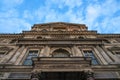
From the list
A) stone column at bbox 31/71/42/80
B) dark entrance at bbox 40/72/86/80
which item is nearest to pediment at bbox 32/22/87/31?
dark entrance at bbox 40/72/86/80

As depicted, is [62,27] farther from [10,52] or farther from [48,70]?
[48,70]

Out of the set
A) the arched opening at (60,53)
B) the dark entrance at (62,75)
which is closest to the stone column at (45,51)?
the arched opening at (60,53)

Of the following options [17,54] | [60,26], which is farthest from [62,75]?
[60,26]

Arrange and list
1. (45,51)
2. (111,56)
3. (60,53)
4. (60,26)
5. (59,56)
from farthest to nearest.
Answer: (60,26) < (60,53) < (45,51) < (59,56) < (111,56)

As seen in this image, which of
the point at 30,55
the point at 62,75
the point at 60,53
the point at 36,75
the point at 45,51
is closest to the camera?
the point at 36,75

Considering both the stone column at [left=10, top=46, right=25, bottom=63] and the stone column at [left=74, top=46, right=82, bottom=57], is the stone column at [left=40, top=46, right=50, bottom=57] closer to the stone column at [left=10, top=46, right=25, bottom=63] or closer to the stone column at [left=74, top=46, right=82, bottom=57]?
the stone column at [left=10, top=46, right=25, bottom=63]

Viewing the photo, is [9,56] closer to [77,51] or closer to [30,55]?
[30,55]

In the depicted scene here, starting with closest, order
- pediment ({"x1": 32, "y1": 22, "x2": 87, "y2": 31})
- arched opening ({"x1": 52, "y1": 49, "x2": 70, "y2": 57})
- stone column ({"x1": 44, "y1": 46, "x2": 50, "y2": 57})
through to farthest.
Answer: stone column ({"x1": 44, "y1": 46, "x2": 50, "y2": 57}) < arched opening ({"x1": 52, "y1": 49, "x2": 70, "y2": 57}) < pediment ({"x1": 32, "y1": 22, "x2": 87, "y2": 31})

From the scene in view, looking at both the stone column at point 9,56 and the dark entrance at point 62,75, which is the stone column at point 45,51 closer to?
the stone column at point 9,56

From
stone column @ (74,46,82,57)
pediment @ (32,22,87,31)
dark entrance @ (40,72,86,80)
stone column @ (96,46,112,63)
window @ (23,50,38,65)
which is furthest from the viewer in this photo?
pediment @ (32,22,87,31)

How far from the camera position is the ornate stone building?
16.3m

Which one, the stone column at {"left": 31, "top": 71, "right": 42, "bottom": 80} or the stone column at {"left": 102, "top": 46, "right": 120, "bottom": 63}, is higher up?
the stone column at {"left": 102, "top": 46, "right": 120, "bottom": 63}

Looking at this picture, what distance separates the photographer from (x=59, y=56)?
21953mm

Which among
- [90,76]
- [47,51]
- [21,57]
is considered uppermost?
[47,51]
